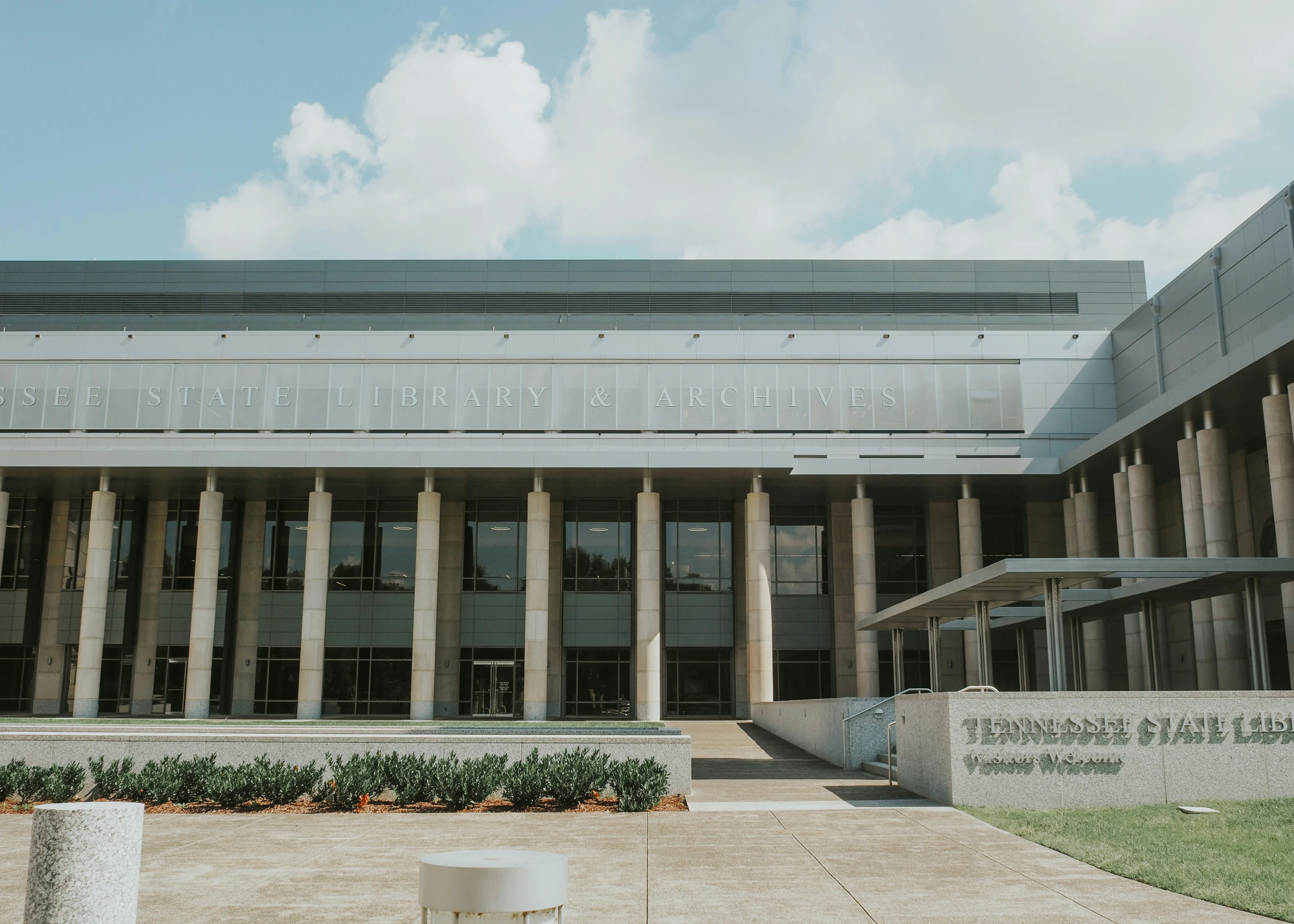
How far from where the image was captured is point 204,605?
40.2 m

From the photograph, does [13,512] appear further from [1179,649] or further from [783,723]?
[1179,649]

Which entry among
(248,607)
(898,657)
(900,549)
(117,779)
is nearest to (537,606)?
(248,607)

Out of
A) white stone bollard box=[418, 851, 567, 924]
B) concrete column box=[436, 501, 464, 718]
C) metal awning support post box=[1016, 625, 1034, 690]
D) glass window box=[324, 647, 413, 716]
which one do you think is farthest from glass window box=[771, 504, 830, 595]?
white stone bollard box=[418, 851, 567, 924]

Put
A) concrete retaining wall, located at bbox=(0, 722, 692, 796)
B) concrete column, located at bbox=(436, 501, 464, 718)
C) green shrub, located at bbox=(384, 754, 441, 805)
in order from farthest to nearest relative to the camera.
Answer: concrete column, located at bbox=(436, 501, 464, 718)
concrete retaining wall, located at bbox=(0, 722, 692, 796)
green shrub, located at bbox=(384, 754, 441, 805)

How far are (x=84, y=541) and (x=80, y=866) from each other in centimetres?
4372

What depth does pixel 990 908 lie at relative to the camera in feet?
31.1

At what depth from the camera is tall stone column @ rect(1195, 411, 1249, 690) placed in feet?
92.0

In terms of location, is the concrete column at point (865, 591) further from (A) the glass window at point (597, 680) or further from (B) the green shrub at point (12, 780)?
(B) the green shrub at point (12, 780)

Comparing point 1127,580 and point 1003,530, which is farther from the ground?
point 1003,530

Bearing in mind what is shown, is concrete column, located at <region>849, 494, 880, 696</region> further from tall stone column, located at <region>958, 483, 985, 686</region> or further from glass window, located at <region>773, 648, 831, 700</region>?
tall stone column, located at <region>958, 483, 985, 686</region>

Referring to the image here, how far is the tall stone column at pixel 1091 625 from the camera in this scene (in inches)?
1489

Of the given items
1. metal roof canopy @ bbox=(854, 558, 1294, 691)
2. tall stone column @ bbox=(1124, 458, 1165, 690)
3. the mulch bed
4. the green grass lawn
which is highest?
tall stone column @ bbox=(1124, 458, 1165, 690)

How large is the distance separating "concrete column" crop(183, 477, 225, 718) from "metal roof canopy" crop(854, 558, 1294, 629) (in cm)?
2532

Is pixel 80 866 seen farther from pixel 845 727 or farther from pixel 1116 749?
pixel 845 727
